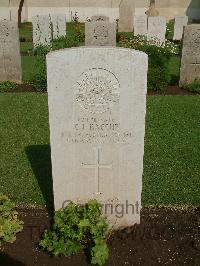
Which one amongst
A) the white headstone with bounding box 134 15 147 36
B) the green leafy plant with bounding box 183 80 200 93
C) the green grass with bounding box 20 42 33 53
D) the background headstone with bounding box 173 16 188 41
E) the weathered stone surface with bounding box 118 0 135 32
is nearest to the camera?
the green leafy plant with bounding box 183 80 200 93

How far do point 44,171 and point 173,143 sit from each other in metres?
2.23

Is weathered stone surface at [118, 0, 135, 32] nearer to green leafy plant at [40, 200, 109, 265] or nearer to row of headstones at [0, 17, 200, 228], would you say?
row of headstones at [0, 17, 200, 228]

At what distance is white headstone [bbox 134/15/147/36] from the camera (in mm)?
18422

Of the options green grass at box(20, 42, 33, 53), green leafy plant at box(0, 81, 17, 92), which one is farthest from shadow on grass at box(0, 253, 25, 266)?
green grass at box(20, 42, 33, 53)

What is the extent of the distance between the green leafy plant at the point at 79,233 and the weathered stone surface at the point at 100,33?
29.8ft

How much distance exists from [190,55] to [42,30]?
7.82 m

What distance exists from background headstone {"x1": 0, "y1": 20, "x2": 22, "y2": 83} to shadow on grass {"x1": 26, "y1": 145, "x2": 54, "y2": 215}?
5.05m

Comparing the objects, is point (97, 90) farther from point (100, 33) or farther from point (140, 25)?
point (140, 25)

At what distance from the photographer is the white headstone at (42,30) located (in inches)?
635

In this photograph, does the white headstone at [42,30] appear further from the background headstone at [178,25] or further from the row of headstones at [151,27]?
the background headstone at [178,25]

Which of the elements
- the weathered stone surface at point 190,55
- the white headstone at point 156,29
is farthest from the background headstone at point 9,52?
the white headstone at point 156,29

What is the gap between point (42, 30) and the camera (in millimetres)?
16344

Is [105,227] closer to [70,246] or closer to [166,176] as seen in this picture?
[70,246]

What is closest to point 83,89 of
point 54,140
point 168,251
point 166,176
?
point 54,140
